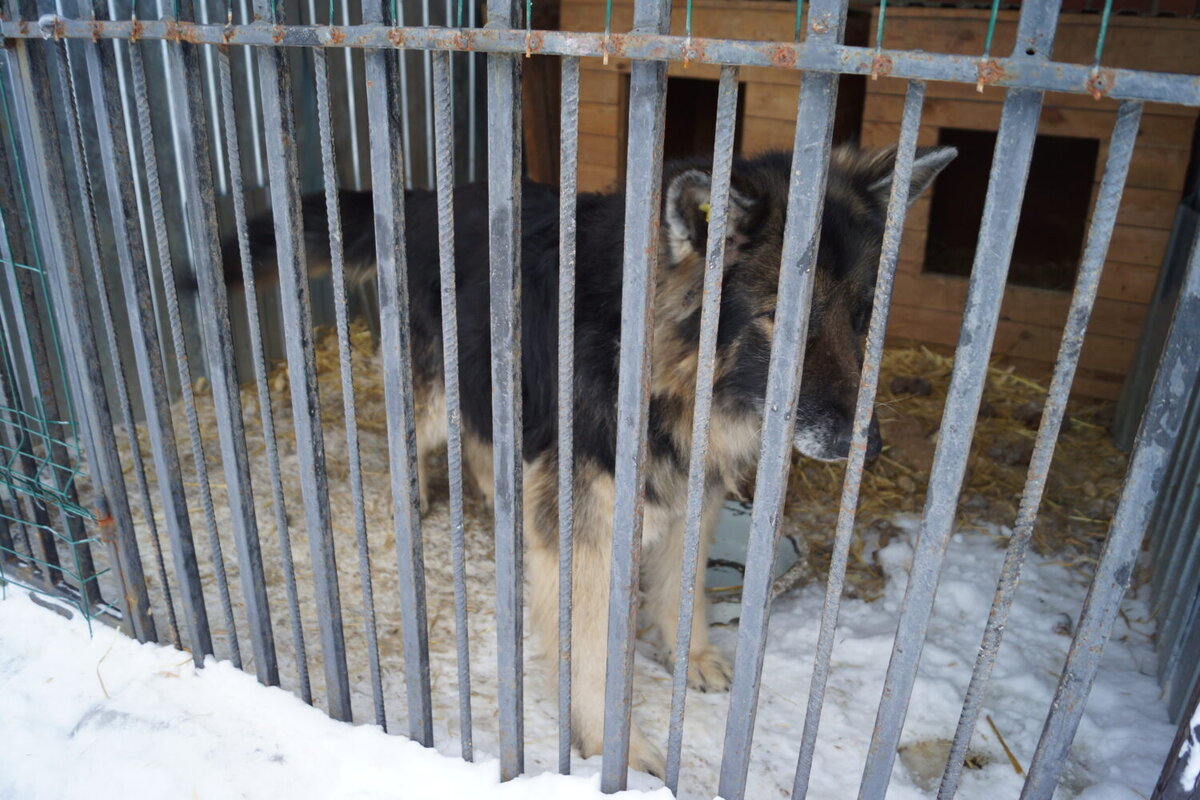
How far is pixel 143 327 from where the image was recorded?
2594mm

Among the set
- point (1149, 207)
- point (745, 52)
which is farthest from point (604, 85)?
point (745, 52)

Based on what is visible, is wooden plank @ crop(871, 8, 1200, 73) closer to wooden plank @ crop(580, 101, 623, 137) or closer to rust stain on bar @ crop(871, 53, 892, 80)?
wooden plank @ crop(580, 101, 623, 137)

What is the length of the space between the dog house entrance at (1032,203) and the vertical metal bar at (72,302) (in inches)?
221

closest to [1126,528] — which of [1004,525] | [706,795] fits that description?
[706,795]

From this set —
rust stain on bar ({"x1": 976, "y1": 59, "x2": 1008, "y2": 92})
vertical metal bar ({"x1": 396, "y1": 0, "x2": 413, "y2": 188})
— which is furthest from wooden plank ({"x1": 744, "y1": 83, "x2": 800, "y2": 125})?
rust stain on bar ({"x1": 976, "y1": 59, "x2": 1008, "y2": 92})

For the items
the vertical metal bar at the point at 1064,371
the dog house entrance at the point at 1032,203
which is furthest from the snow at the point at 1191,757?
the dog house entrance at the point at 1032,203

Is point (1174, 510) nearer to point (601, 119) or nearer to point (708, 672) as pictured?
point (708, 672)

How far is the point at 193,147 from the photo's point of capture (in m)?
2.29

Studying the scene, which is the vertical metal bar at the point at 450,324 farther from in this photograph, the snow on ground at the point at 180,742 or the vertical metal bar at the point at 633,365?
the vertical metal bar at the point at 633,365

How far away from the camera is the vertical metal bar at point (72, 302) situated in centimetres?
254

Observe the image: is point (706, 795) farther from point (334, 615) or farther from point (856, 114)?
point (856, 114)

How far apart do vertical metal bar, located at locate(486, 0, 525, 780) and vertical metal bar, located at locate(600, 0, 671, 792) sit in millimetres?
266

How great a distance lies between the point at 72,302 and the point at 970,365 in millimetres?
2602

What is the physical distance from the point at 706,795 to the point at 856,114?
16.3 feet
